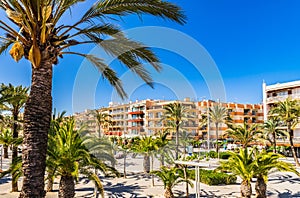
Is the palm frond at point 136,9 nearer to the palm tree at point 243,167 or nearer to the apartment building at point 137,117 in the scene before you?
the palm tree at point 243,167

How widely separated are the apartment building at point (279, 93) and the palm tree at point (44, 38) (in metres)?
38.3

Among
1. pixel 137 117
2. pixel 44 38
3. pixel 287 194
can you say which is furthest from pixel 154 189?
pixel 137 117

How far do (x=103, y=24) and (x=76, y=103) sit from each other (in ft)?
9.53

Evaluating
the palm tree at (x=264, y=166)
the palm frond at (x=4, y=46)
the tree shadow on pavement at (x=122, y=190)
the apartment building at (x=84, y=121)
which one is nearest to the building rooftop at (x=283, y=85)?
the apartment building at (x=84, y=121)

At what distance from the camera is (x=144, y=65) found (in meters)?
8.29

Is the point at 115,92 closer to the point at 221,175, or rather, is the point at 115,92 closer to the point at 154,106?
the point at 221,175

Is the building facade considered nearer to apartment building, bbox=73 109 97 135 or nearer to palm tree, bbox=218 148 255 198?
apartment building, bbox=73 109 97 135

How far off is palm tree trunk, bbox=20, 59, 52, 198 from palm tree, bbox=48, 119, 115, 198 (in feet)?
8.03

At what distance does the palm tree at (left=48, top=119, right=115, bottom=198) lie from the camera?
8828 mm

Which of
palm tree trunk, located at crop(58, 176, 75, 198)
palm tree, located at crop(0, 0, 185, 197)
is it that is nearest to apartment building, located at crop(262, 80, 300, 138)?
palm tree trunk, located at crop(58, 176, 75, 198)

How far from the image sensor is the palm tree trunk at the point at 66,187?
921 centimetres

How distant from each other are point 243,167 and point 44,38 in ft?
33.0

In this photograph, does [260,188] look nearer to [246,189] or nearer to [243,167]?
[246,189]

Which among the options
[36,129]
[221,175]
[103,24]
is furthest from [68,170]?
[221,175]
